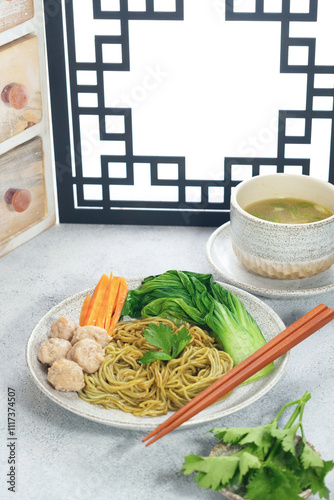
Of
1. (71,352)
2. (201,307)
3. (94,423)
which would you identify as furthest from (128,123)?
(94,423)

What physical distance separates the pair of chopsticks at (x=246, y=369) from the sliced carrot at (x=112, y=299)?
27 cm

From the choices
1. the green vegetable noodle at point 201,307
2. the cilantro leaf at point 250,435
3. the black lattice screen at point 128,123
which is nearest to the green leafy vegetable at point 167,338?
the green vegetable noodle at point 201,307

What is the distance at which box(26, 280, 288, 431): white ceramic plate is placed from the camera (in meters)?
1.14

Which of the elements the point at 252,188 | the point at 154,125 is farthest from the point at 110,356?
the point at 154,125

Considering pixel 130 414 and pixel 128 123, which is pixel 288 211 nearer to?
pixel 128 123

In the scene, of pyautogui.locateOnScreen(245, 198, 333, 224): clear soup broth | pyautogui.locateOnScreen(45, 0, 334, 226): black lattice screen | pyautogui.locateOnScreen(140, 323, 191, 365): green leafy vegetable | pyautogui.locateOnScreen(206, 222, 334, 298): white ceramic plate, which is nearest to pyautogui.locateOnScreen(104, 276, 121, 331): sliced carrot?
pyautogui.locateOnScreen(140, 323, 191, 365): green leafy vegetable

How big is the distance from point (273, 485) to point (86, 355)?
40 centimetres

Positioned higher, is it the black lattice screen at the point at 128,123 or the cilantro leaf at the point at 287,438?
the black lattice screen at the point at 128,123

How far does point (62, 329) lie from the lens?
132 centimetres

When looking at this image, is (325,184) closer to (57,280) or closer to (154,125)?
(154,125)

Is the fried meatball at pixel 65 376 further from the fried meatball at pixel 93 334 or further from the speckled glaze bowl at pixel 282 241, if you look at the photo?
the speckled glaze bowl at pixel 282 241

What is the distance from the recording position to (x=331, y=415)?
4.08 feet

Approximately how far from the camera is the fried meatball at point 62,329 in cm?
132

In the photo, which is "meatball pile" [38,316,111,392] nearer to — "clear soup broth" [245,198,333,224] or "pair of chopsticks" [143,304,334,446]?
"pair of chopsticks" [143,304,334,446]
